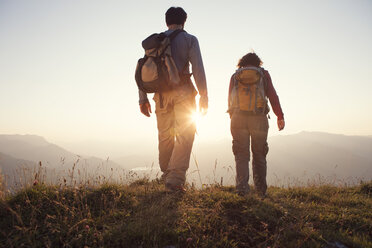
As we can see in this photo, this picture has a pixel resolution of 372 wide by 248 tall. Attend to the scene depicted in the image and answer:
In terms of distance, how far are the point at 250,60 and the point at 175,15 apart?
74.8 inches

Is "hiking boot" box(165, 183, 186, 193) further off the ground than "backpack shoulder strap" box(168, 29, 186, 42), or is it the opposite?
"backpack shoulder strap" box(168, 29, 186, 42)

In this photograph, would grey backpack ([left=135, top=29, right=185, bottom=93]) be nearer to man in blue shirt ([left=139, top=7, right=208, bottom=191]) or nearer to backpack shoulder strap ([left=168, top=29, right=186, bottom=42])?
backpack shoulder strap ([left=168, top=29, right=186, bottom=42])

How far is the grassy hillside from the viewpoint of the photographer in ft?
6.95

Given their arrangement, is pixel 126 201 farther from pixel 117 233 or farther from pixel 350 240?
pixel 350 240

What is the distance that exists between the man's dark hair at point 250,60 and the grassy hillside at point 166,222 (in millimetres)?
2826

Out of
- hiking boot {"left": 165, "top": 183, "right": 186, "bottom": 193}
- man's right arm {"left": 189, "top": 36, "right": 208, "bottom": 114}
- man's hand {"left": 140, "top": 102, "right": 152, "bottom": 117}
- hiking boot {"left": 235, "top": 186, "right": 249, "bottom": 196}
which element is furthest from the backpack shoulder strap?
hiking boot {"left": 235, "top": 186, "right": 249, "bottom": 196}

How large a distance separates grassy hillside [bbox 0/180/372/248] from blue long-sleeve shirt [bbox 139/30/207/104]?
200cm

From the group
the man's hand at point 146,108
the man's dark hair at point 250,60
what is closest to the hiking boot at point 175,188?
the man's hand at point 146,108

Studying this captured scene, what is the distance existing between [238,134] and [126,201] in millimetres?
2531

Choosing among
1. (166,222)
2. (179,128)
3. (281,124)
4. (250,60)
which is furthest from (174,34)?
(166,222)

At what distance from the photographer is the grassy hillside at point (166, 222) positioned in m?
2.12

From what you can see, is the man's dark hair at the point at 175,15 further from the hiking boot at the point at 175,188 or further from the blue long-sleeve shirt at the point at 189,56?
the hiking boot at the point at 175,188

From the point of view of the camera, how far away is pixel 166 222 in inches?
97.7

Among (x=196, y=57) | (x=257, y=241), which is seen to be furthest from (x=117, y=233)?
(x=196, y=57)
